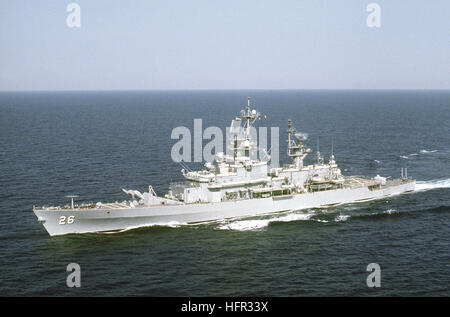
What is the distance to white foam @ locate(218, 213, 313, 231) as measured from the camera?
161 feet

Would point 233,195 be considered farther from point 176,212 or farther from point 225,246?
point 225,246

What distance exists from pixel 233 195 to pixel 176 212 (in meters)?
7.57

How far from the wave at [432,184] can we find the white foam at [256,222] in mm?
20066

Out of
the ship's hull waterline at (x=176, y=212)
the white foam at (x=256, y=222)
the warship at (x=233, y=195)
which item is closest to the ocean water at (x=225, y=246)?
the white foam at (x=256, y=222)

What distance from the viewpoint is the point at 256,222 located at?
→ 51.1 meters

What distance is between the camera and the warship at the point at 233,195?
46906 mm

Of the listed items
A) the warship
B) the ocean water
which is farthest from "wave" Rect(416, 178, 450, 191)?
the warship

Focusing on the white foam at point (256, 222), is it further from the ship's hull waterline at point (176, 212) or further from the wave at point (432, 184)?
the wave at point (432, 184)

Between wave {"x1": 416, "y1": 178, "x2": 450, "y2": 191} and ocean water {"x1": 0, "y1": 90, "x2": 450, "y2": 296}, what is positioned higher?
wave {"x1": 416, "y1": 178, "x2": 450, "y2": 191}

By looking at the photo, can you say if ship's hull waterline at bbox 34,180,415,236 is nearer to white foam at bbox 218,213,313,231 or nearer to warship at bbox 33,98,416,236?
warship at bbox 33,98,416,236

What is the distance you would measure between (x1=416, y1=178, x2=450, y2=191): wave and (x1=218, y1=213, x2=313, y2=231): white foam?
20066 millimetres

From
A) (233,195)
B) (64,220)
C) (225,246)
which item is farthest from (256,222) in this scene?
(64,220)
